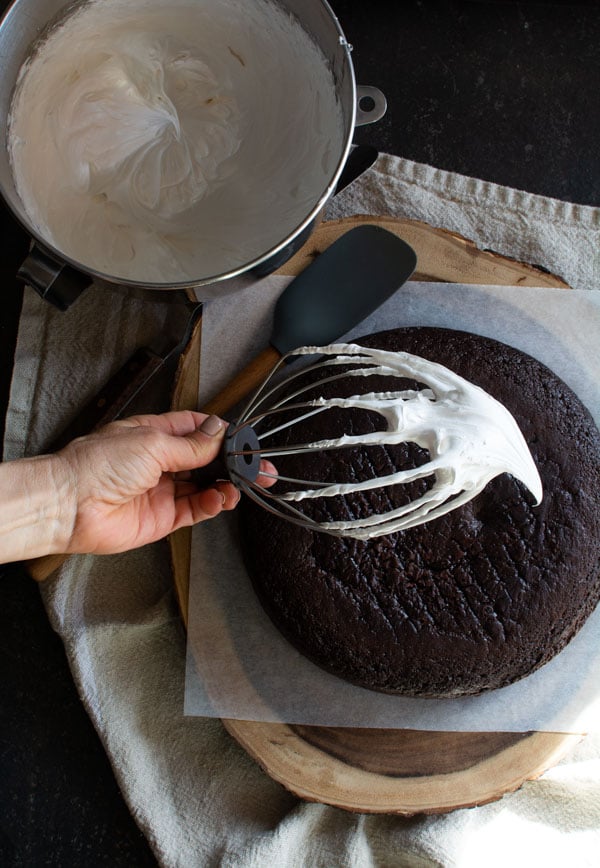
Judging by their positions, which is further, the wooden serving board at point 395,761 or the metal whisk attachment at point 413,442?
the wooden serving board at point 395,761

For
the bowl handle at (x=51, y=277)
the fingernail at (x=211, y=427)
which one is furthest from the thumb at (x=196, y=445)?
the bowl handle at (x=51, y=277)

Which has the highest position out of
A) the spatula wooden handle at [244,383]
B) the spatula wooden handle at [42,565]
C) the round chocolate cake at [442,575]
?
the spatula wooden handle at [244,383]

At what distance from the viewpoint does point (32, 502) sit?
101 centimetres

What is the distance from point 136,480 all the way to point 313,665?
1.43 ft

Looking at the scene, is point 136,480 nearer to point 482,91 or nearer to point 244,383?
point 244,383

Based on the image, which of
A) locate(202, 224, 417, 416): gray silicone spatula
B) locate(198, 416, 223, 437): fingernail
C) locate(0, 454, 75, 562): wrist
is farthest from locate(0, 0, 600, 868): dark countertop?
locate(198, 416, 223, 437): fingernail

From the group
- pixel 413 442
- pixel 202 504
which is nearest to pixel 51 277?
pixel 202 504

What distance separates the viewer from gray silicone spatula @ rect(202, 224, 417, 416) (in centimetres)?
125

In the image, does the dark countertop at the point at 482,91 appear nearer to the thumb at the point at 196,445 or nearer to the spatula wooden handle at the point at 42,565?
the spatula wooden handle at the point at 42,565

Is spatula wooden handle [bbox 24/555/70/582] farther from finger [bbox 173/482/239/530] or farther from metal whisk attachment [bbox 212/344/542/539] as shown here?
metal whisk attachment [bbox 212/344/542/539]

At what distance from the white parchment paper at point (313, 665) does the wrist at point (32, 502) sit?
279 mm

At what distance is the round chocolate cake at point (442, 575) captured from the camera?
1.14m

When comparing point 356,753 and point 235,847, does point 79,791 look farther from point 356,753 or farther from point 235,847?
point 356,753

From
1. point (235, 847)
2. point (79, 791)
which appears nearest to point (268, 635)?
point (235, 847)
